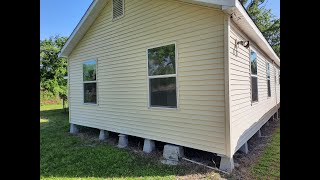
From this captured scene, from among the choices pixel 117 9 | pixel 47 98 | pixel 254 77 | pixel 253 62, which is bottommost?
pixel 47 98

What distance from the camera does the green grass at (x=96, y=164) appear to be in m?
4.19

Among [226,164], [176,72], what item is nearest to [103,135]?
[176,72]

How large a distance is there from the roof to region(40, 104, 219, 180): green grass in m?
3.19

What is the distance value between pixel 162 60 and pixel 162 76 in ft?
1.27

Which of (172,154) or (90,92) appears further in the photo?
(90,92)

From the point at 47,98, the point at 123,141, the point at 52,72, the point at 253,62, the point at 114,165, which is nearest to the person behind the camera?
the point at 114,165

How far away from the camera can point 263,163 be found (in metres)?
4.68

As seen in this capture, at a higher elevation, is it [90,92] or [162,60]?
[162,60]

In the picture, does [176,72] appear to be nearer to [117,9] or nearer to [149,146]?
[149,146]

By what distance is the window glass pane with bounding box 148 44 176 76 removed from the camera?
505 centimetres

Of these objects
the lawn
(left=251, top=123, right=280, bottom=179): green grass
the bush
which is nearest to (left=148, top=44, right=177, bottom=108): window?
the lawn

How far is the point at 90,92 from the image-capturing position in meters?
7.65
